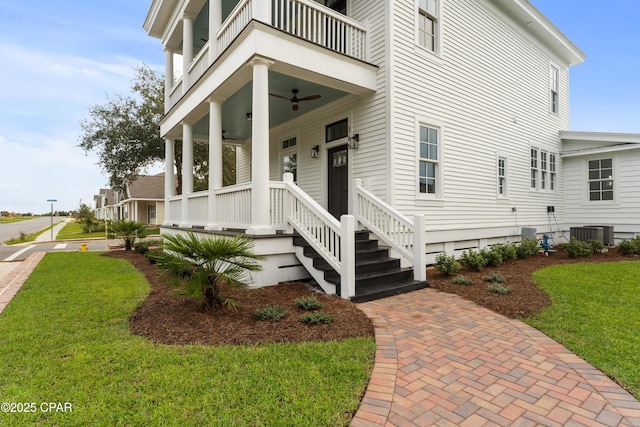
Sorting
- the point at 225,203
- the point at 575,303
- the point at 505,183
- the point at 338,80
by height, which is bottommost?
the point at 575,303

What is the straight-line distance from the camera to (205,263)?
409cm

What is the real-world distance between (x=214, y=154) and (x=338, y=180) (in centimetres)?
308

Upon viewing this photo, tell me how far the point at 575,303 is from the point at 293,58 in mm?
6056

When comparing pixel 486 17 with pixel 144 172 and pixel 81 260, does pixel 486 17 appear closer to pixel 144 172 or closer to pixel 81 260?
pixel 81 260

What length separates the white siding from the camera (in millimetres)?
7211

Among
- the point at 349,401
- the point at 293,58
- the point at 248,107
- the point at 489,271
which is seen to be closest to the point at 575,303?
the point at 489,271

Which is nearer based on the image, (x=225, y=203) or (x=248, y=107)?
(x=225, y=203)

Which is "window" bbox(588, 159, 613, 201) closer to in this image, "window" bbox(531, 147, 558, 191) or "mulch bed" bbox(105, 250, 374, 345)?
"window" bbox(531, 147, 558, 191)

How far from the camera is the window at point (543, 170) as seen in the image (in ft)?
37.0

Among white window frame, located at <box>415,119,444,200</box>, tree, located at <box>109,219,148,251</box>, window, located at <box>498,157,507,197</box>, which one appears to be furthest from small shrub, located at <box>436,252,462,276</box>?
tree, located at <box>109,219,148,251</box>

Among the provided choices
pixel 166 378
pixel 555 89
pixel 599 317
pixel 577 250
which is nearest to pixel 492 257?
pixel 577 250

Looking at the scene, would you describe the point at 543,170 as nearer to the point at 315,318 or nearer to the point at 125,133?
the point at 315,318

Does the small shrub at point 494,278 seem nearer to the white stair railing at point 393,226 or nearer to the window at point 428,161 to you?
the white stair railing at point 393,226

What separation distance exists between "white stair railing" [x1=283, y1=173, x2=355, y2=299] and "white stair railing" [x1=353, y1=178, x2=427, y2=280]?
1.38 metres
